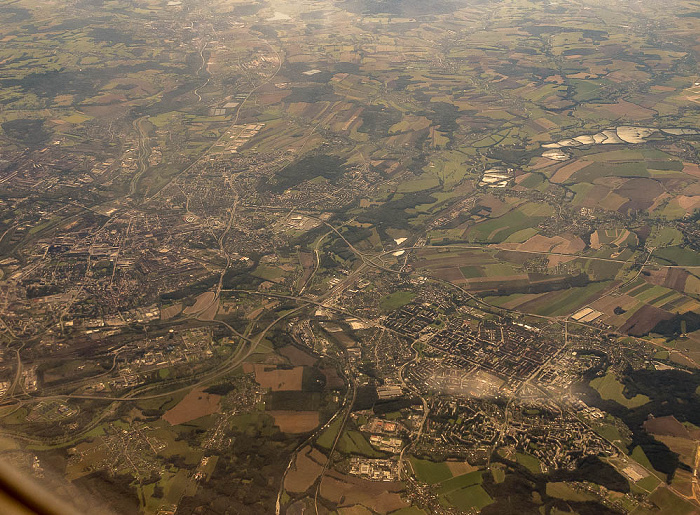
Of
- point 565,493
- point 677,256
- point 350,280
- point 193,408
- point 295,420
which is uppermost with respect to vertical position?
point 677,256

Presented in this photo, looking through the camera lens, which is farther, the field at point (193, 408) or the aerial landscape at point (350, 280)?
the field at point (193, 408)

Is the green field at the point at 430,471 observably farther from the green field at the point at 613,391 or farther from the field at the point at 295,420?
the green field at the point at 613,391

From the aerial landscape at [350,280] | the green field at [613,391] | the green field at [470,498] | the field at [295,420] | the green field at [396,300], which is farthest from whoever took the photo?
the green field at [396,300]

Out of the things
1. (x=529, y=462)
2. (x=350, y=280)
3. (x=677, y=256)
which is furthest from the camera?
(x=677, y=256)

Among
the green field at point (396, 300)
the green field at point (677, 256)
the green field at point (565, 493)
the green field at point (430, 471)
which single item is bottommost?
the green field at point (396, 300)

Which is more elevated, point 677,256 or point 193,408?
point 677,256

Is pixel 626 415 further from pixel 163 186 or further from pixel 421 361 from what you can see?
pixel 163 186

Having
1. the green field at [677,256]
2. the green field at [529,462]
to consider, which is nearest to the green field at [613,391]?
the green field at [529,462]

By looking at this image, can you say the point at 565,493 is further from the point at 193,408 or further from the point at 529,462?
the point at 193,408

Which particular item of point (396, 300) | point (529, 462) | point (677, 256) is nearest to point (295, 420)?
point (529, 462)
